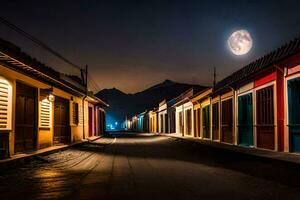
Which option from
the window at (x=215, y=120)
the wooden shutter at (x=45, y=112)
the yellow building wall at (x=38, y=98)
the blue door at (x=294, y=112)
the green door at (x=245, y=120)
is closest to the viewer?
the yellow building wall at (x=38, y=98)

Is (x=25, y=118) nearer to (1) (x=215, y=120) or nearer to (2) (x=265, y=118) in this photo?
(2) (x=265, y=118)

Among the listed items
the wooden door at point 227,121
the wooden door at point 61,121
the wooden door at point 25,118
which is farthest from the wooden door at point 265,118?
the wooden door at point 61,121

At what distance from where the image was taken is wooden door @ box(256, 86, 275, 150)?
17281 millimetres

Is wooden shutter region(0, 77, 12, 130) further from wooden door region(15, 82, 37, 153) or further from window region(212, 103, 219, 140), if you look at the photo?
window region(212, 103, 219, 140)

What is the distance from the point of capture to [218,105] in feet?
93.6

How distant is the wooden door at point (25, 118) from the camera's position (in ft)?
53.1

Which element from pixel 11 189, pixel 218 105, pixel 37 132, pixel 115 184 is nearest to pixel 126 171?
pixel 115 184

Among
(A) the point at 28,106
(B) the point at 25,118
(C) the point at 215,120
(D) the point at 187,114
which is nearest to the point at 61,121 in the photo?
(A) the point at 28,106

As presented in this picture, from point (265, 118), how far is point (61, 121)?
41.3ft

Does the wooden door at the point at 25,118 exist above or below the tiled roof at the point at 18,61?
below

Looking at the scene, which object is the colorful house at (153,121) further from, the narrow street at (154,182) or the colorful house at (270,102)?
the narrow street at (154,182)

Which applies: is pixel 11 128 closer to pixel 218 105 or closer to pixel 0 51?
pixel 0 51

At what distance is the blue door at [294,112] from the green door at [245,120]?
5.24 m

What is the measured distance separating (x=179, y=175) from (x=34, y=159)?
265 inches
